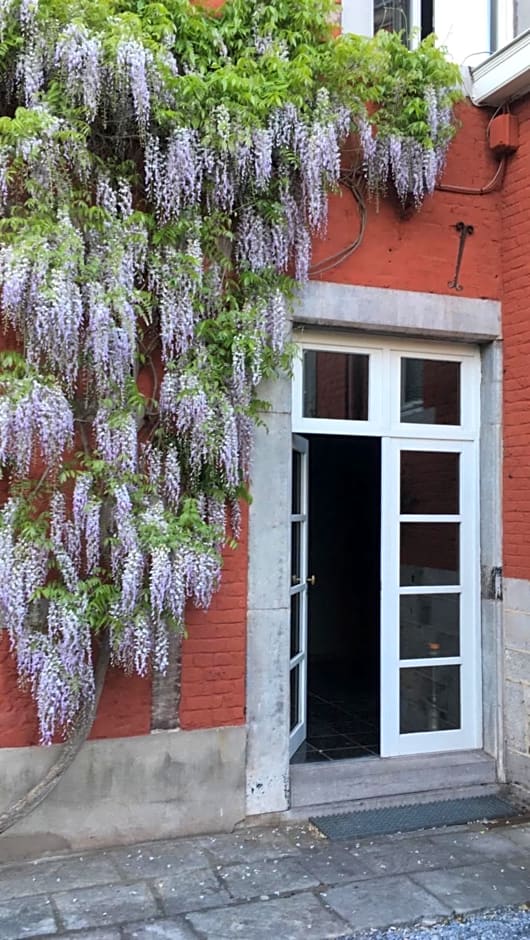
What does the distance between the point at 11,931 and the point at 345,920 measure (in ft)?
4.18

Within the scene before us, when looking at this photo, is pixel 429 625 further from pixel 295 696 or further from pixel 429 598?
pixel 295 696

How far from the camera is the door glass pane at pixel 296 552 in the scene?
458 centimetres

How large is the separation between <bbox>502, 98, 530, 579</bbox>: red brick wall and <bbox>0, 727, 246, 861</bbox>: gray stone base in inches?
76.5

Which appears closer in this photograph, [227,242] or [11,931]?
[11,931]

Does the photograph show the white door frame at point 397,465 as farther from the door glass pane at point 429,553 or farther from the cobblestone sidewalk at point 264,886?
the cobblestone sidewalk at point 264,886

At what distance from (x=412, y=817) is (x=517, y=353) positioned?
8.69 ft

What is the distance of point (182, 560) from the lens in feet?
11.3

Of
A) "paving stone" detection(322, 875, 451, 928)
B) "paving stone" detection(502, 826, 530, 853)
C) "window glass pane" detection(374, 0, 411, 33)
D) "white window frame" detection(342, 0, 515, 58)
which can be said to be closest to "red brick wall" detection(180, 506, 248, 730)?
"paving stone" detection(322, 875, 451, 928)

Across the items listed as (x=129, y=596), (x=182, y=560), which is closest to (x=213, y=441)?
(x=182, y=560)

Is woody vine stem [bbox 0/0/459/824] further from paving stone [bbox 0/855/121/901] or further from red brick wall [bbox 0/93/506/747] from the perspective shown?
paving stone [bbox 0/855/121/901]

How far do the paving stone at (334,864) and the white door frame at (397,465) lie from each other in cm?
88

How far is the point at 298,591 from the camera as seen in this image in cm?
465

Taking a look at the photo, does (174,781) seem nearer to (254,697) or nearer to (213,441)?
(254,697)

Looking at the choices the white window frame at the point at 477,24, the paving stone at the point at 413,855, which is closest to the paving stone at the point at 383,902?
the paving stone at the point at 413,855
